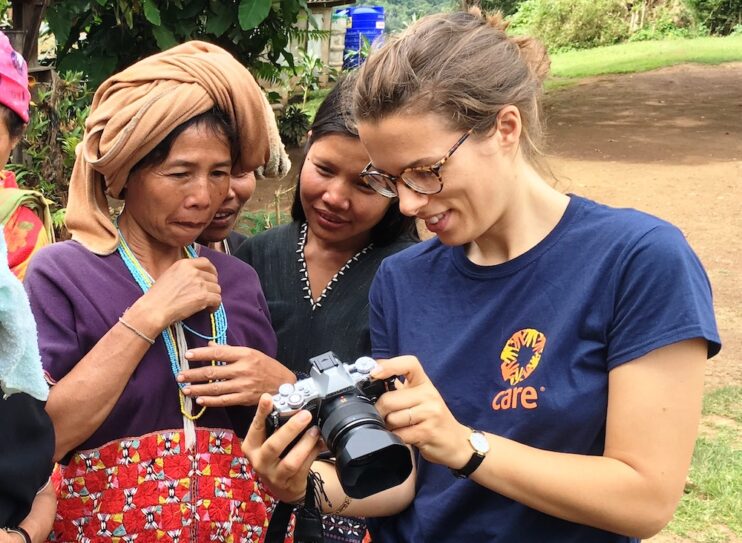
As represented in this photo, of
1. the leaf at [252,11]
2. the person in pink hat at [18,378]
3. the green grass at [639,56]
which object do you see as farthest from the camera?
the green grass at [639,56]

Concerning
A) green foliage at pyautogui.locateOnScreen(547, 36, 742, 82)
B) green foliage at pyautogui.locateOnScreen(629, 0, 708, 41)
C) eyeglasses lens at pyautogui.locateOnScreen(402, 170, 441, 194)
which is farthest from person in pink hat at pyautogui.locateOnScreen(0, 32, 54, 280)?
green foliage at pyautogui.locateOnScreen(629, 0, 708, 41)

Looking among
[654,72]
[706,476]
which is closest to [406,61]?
[706,476]

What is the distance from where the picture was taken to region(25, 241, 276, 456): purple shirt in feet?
6.14

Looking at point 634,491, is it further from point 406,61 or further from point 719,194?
point 719,194

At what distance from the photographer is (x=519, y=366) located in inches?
67.1

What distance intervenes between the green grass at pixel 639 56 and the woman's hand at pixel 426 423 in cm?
1634

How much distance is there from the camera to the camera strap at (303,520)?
1.77 m

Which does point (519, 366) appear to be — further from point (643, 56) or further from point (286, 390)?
point (643, 56)

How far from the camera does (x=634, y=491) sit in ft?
5.20

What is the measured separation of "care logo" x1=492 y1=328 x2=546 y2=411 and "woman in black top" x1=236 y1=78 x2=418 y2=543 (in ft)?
2.31

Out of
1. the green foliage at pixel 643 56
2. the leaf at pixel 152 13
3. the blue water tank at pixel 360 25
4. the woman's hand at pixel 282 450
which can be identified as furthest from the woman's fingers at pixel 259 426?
the green foliage at pixel 643 56

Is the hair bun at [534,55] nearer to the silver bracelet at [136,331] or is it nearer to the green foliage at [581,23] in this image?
the silver bracelet at [136,331]

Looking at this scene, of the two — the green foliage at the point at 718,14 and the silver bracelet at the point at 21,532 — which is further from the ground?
the silver bracelet at the point at 21,532

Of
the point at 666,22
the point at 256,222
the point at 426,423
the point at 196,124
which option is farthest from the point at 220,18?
the point at 666,22
